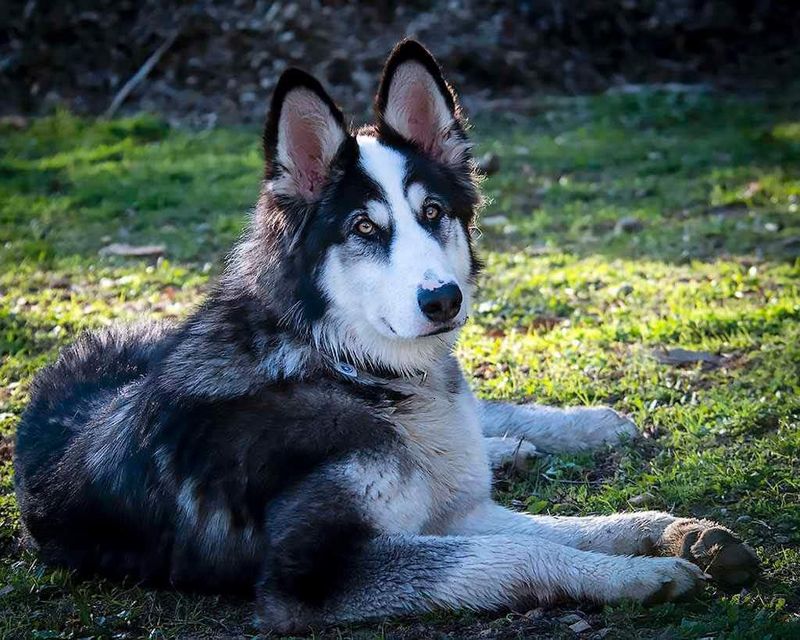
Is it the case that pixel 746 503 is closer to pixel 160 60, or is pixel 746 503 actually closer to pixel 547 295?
pixel 547 295

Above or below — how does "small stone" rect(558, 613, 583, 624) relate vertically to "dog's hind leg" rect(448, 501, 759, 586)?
below

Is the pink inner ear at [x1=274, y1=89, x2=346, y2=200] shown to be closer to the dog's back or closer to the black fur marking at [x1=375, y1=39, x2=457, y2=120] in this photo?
the black fur marking at [x1=375, y1=39, x2=457, y2=120]

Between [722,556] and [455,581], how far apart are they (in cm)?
99

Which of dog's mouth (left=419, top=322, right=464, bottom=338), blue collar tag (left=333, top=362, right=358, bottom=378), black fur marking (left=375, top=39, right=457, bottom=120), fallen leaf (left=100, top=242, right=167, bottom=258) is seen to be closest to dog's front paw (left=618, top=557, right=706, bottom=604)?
dog's mouth (left=419, top=322, right=464, bottom=338)

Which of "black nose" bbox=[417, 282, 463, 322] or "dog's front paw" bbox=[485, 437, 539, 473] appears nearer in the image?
"black nose" bbox=[417, 282, 463, 322]

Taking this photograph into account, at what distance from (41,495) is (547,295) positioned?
4279mm

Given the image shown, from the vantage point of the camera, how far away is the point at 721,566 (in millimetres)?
3768

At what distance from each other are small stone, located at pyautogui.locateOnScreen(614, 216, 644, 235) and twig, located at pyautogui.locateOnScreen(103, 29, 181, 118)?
7350mm

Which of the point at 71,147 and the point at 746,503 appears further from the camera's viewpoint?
the point at 71,147

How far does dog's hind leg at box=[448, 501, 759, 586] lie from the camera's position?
3775mm

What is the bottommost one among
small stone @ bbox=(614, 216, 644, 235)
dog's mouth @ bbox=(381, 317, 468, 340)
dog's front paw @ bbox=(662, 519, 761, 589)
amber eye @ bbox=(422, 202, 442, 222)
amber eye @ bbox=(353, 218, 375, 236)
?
dog's front paw @ bbox=(662, 519, 761, 589)

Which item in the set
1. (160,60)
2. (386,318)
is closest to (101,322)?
(386,318)

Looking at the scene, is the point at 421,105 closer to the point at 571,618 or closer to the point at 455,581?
the point at 455,581

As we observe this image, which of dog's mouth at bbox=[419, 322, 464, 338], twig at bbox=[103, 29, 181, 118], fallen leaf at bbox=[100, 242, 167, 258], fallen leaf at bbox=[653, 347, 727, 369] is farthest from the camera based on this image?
twig at bbox=[103, 29, 181, 118]
